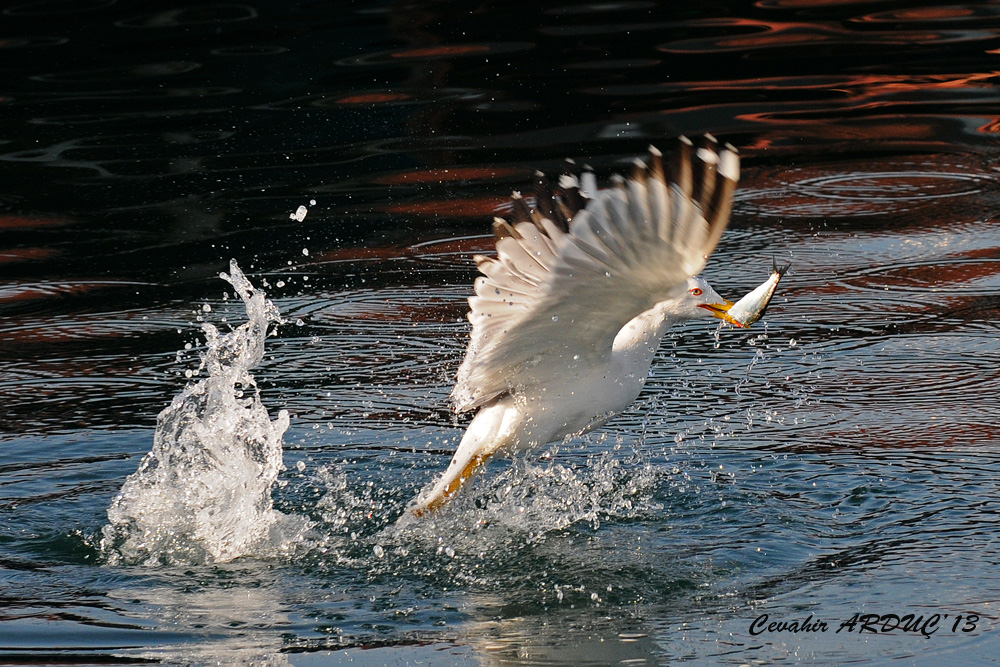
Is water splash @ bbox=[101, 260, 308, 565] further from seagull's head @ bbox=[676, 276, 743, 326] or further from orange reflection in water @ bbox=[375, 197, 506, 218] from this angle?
orange reflection in water @ bbox=[375, 197, 506, 218]

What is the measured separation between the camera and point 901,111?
35.2 feet

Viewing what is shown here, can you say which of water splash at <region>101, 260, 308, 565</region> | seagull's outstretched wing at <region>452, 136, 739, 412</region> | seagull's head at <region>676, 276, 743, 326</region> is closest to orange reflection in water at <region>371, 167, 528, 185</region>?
water splash at <region>101, 260, 308, 565</region>

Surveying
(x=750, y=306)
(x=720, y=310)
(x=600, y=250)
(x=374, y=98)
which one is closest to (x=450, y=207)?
(x=374, y=98)

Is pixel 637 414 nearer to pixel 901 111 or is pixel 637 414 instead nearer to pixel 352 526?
pixel 352 526

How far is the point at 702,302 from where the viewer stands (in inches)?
191

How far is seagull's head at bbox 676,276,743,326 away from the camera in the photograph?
482 cm

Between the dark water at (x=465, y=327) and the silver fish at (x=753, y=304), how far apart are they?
654mm

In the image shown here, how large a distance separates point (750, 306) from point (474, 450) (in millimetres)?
1079

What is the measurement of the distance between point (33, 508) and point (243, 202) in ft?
13.7

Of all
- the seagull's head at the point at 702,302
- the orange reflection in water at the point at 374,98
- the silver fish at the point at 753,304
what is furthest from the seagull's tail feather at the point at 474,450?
the orange reflection in water at the point at 374,98

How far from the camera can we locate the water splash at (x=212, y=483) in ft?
15.9

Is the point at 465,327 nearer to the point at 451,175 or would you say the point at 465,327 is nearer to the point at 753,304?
the point at 753,304

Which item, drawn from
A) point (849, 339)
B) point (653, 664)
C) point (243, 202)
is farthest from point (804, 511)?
point (243, 202)

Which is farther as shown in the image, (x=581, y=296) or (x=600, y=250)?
(x=581, y=296)
